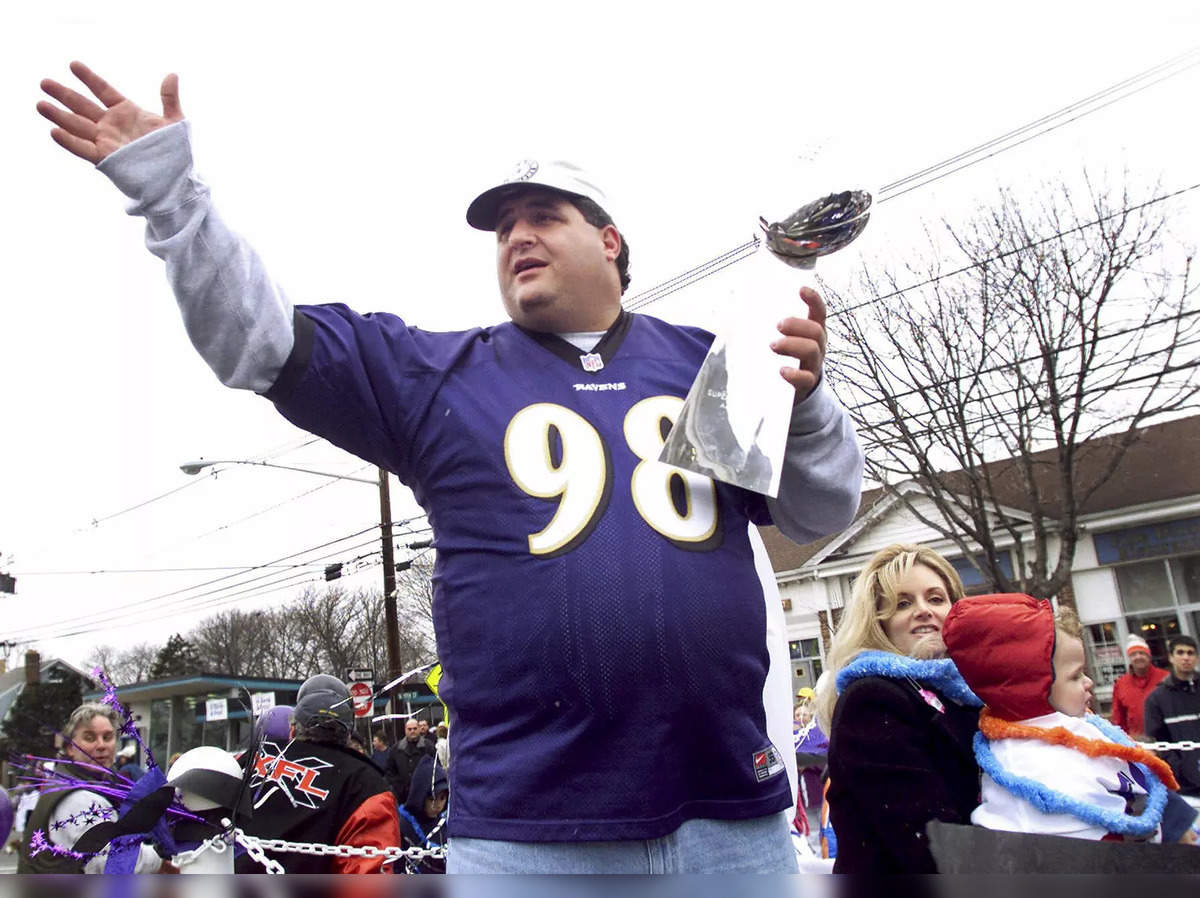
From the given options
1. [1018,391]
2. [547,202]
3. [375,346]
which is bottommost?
[375,346]

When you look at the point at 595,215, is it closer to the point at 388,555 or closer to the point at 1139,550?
the point at 388,555

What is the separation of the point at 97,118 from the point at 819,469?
1442 millimetres

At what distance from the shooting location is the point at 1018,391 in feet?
49.8

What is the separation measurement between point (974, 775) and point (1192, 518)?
65.0 ft

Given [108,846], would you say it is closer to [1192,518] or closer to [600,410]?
[600,410]

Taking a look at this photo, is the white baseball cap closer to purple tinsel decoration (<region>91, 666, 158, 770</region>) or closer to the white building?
purple tinsel decoration (<region>91, 666, 158, 770</region>)

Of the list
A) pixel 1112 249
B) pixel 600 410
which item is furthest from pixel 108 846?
pixel 1112 249

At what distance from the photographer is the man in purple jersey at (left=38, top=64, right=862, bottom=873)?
4.87ft

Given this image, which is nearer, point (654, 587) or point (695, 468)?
point (654, 587)

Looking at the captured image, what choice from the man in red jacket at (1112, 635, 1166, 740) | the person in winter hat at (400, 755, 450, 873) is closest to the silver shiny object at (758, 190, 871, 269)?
the person in winter hat at (400, 755, 450, 873)

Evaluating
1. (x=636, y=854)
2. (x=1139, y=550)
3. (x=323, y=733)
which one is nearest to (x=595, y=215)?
(x=636, y=854)

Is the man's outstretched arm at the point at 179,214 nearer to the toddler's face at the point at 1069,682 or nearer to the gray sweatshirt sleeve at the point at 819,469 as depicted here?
the gray sweatshirt sleeve at the point at 819,469

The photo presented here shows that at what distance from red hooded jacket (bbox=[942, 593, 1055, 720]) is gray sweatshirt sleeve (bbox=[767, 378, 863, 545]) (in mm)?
747

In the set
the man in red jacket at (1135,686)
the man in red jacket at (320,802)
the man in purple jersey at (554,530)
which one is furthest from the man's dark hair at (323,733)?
the man in red jacket at (1135,686)
